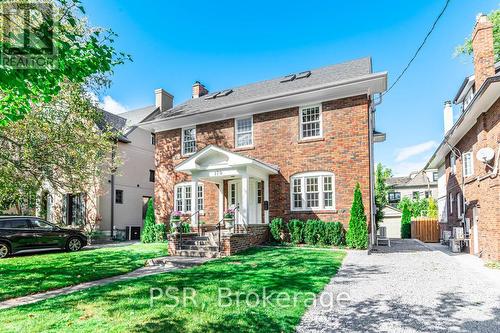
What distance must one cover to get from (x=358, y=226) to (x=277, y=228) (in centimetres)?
351

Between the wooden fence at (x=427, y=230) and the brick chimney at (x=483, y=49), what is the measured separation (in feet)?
41.3

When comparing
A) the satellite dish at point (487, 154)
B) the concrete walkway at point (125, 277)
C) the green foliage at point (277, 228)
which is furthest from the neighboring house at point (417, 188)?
the concrete walkway at point (125, 277)

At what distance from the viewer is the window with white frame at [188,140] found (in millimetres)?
17281

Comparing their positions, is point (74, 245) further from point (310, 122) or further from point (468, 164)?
point (468, 164)

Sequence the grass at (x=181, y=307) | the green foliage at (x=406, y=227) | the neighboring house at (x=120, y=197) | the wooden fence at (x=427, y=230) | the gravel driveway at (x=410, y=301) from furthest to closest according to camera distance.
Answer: the green foliage at (x=406, y=227), the wooden fence at (x=427, y=230), the neighboring house at (x=120, y=197), the gravel driveway at (x=410, y=301), the grass at (x=181, y=307)

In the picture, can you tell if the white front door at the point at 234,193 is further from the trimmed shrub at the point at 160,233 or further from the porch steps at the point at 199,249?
the trimmed shrub at the point at 160,233

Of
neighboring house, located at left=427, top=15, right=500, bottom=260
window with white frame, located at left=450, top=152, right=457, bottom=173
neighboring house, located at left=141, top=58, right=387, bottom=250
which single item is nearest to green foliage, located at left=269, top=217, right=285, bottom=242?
neighboring house, located at left=141, top=58, right=387, bottom=250

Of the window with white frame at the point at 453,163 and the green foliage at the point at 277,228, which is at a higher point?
the window with white frame at the point at 453,163

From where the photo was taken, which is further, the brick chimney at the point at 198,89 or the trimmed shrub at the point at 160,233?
the brick chimney at the point at 198,89

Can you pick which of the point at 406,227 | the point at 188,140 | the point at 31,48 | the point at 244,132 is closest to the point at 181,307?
the point at 31,48

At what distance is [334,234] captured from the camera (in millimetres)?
12672

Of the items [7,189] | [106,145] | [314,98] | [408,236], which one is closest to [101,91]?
[106,145]

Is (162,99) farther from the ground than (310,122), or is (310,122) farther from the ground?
(162,99)

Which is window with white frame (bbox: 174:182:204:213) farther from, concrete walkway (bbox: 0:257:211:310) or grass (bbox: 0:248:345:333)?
grass (bbox: 0:248:345:333)
